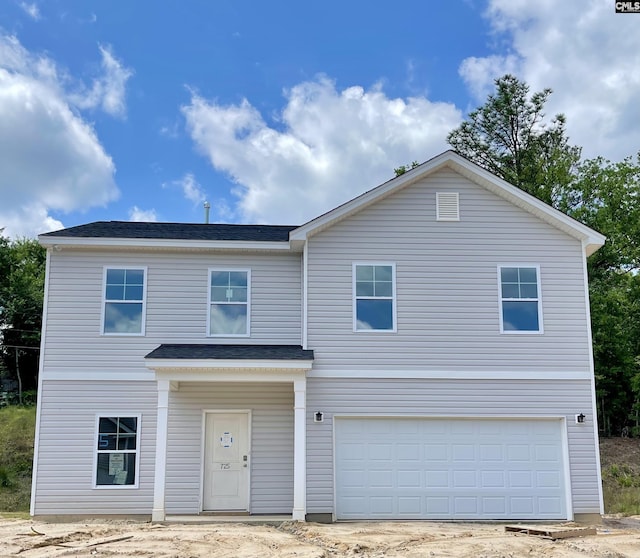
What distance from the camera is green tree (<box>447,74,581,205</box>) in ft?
95.5

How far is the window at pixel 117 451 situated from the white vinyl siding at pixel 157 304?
3.42 feet

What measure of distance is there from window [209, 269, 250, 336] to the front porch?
608mm

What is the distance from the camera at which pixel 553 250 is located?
540 inches

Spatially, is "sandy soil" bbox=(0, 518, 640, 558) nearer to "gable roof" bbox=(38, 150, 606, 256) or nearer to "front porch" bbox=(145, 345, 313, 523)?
"front porch" bbox=(145, 345, 313, 523)

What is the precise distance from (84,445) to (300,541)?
5.35 metres

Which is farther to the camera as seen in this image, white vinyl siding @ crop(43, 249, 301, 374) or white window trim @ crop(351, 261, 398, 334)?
white vinyl siding @ crop(43, 249, 301, 374)

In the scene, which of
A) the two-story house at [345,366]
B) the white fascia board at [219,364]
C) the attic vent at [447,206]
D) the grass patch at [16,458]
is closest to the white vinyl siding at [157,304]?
the two-story house at [345,366]

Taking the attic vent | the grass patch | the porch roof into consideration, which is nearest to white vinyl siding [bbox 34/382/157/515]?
the porch roof

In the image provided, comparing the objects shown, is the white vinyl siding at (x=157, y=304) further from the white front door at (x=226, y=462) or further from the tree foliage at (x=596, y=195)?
the tree foliage at (x=596, y=195)

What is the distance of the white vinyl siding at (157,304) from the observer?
44.8 ft

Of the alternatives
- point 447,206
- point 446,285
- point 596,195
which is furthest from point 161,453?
point 596,195

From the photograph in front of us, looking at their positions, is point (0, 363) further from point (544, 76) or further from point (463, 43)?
point (544, 76)

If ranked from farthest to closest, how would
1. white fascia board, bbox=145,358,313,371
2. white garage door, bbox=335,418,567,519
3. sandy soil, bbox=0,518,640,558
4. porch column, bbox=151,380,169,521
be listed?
white garage door, bbox=335,418,567,519 < white fascia board, bbox=145,358,313,371 < porch column, bbox=151,380,169,521 < sandy soil, bbox=0,518,640,558

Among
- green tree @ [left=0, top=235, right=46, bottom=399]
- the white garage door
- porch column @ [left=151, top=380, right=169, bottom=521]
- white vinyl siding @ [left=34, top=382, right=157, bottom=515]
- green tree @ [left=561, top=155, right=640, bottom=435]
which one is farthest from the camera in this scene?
green tree @ [left=0, top=235, right=46, bottom=399]
